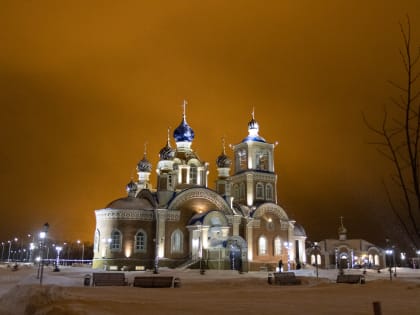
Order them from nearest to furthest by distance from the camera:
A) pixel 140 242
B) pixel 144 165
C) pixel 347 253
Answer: pixel 140 242, pixel 144 165, pixel 347 253

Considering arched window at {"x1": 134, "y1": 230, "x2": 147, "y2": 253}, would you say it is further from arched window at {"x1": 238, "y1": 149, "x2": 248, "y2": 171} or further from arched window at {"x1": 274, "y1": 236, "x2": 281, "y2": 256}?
arched window at {"x1": 238, "y1": 149, "x2": 248, "y2": 171}

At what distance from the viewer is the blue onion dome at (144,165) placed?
171ft

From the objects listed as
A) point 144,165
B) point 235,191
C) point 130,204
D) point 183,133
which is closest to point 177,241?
point 130,204

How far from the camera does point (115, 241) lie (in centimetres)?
3972

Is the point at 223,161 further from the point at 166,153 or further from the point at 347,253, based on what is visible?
the point at 347,253

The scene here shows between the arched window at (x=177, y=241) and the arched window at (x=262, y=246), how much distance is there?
8.63m

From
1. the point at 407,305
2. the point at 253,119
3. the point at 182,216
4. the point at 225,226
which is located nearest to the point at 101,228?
the point at 182,216

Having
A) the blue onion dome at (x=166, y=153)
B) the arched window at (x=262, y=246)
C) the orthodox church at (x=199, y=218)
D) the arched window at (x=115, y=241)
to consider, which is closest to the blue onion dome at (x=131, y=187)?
the orthodox church at (x=199, y=218)

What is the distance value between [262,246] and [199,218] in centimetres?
869

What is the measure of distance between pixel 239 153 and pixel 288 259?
491 inches

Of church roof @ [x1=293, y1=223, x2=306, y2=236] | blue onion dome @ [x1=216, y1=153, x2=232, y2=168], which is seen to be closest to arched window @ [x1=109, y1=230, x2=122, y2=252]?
blue onion dome @ [x1=216, y1=153, x2=232, y2=168]

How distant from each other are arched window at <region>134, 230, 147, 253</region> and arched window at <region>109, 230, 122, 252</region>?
1358mm

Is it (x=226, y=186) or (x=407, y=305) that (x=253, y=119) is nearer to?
(x=226, y=186)

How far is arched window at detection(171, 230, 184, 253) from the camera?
134ft
